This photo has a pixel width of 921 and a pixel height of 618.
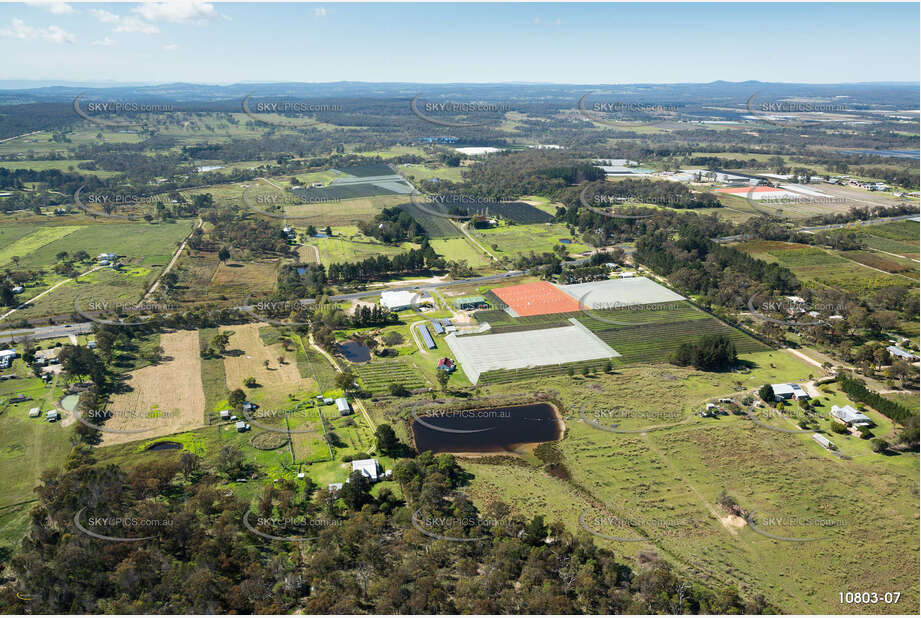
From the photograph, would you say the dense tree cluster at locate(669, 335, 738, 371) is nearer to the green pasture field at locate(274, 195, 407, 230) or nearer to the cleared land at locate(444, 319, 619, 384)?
the cleared land at locate(444, 319, 619, 384)

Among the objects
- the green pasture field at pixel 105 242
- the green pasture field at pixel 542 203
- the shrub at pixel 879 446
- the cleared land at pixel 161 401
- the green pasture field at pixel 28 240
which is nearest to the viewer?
the shrub at pixel 879 446

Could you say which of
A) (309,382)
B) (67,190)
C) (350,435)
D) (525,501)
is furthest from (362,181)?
(525,501)

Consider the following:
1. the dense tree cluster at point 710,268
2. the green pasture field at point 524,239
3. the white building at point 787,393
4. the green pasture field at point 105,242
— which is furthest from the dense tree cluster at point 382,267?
the white building at point 787,393

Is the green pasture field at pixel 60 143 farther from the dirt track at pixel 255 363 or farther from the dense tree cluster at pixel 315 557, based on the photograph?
the dense tree cluster at pixel 315 557

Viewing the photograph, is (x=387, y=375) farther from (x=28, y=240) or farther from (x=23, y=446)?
(x=28, y=240)

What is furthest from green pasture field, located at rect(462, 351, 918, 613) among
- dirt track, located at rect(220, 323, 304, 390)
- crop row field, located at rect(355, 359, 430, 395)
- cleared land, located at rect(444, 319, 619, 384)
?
dirt track, located at rect(220, 323, 304, 390)

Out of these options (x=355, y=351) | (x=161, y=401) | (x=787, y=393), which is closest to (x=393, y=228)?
(x=355, y=351)

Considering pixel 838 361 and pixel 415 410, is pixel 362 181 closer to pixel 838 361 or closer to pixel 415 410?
pixel 415 410
